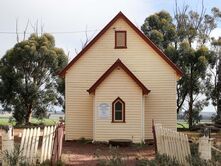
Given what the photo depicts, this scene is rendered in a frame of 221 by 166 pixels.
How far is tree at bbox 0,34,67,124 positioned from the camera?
4366 cm

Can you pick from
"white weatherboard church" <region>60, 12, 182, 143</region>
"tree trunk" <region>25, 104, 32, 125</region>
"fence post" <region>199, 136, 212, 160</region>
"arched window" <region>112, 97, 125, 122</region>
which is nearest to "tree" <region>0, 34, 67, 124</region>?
"tree trunk" <region>25, 104, 32, 125</region>

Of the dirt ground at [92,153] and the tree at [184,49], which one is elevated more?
the tree at [184,49]

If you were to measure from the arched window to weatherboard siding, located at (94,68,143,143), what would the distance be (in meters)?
0.17

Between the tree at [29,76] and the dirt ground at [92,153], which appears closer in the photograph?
the dirt ground at [92,153]

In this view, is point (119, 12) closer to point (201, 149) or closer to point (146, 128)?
point (146, 128)

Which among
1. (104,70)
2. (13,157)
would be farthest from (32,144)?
(104,70)

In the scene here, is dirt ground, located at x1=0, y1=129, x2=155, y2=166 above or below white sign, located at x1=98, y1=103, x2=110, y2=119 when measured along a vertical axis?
below

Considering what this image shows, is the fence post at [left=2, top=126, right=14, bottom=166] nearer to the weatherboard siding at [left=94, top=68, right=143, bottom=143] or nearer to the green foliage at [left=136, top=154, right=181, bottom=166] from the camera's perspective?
the green foliage at [left=136, top=154, right=181, bottom=166]

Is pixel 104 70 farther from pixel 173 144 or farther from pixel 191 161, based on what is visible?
pixel 191 161

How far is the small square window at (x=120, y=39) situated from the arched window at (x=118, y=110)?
12.3 ft

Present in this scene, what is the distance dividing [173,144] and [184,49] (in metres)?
28.7

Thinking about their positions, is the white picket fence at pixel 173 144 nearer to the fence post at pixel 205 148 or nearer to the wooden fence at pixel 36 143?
the fence post at pixel 205 148

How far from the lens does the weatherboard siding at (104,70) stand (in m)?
28.7

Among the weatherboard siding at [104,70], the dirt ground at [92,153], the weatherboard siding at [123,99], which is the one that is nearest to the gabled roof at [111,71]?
the weatherboard siding at [123,99]
